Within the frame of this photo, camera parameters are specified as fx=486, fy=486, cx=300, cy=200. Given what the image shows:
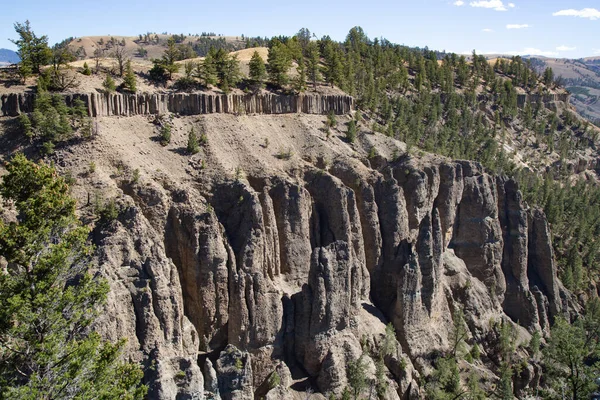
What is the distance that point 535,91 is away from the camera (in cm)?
15762

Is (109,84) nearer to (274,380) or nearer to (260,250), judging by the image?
(260,250)

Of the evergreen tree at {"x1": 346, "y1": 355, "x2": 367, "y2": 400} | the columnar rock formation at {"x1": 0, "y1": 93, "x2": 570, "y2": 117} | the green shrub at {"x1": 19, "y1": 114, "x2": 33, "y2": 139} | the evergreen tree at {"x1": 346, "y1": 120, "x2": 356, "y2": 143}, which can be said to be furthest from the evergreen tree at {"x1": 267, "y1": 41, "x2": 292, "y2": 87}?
the evergreen tree at {"x1": 346, "y1": 355, "x2": 367, "y2": 400}

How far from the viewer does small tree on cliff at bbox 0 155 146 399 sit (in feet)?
69.3

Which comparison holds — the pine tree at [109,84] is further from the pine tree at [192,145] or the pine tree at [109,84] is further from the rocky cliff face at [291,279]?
the rocky cliff face at [291,279]

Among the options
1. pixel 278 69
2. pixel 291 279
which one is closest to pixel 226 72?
pixel 278 69

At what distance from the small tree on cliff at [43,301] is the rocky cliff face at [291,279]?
14.8 m

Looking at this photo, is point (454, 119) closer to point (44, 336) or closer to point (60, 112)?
point (60, 112)

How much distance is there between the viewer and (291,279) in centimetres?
5481

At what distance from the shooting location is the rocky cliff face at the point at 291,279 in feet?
137

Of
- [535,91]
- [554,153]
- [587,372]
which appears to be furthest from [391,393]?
[535,91]

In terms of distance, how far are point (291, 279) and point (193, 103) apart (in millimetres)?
27363

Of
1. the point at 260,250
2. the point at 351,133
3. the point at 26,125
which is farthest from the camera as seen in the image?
the point at 351,133

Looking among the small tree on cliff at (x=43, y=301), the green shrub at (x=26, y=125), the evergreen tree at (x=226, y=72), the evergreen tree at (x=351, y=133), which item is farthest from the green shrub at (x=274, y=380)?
the evergreen tree at (x=226, y=72)

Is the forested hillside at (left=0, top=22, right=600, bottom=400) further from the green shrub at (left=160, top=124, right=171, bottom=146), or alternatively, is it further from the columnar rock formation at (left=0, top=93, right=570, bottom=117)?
the green shrub at (left=160, top=124, right=171, bottom=146)
